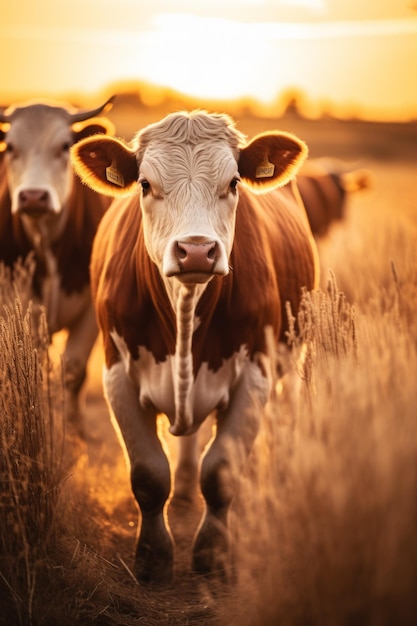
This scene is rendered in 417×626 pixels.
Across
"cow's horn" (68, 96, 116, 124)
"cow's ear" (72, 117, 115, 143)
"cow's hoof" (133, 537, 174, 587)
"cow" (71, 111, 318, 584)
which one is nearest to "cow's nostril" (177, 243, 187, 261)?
"cow" (71, 111, 318, 584)

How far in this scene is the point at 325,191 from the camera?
895 cm

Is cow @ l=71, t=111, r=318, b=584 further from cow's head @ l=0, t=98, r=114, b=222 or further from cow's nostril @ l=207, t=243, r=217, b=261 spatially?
cow's head @ l=0, t=98, r=114, b=222

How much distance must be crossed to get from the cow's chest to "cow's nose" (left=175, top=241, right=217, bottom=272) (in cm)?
82

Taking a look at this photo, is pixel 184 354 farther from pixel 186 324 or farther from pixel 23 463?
pixel 23 463

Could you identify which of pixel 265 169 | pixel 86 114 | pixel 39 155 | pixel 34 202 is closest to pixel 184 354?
pixel 265 169

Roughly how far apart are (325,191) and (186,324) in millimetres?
5542

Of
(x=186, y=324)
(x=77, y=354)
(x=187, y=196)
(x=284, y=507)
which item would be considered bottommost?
(x=284, y=507)

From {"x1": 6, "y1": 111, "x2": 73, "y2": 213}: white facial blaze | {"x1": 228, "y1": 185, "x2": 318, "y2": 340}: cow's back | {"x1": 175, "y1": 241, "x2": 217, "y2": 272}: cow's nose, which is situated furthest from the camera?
{"x1": 6, "y1": 111, "x2": 73, "y2": 213}: white facial blaze

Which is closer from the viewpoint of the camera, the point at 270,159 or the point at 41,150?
the point at 270,159

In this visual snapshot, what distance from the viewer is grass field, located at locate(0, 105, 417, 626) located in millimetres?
2463

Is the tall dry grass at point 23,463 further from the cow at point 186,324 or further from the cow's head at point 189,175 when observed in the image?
the cow's head at point 189,175

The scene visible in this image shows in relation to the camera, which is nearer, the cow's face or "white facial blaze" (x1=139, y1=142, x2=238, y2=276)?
"white facial blaze" (x1=139, y1=142, x2=238, y2=276)

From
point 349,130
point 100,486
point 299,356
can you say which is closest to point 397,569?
point 299,356

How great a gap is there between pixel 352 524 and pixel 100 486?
2651 mm
